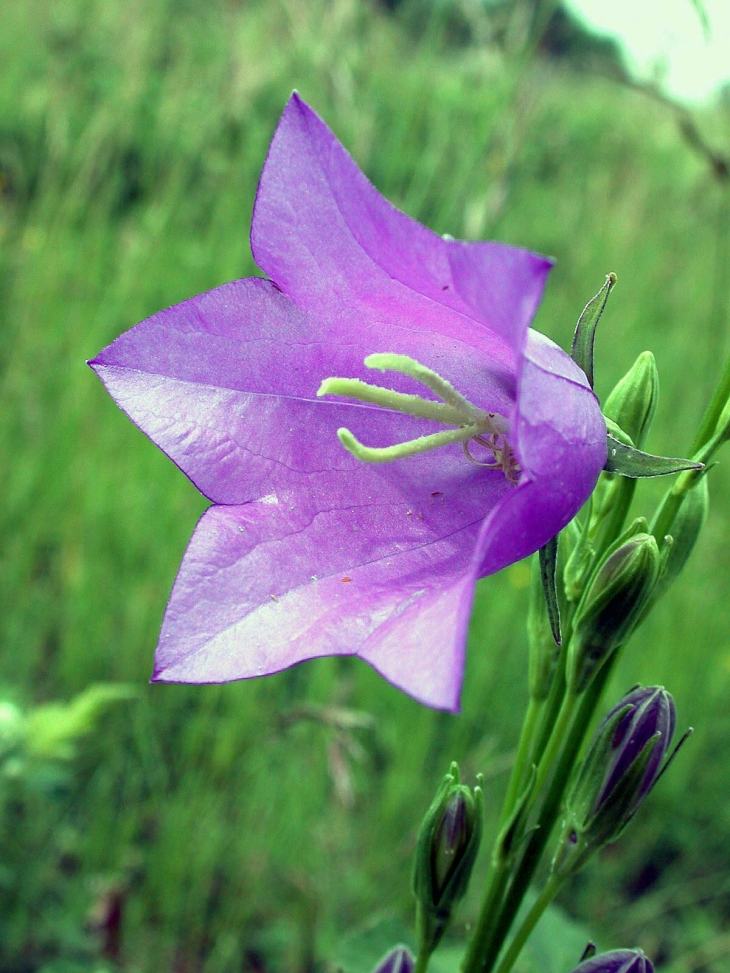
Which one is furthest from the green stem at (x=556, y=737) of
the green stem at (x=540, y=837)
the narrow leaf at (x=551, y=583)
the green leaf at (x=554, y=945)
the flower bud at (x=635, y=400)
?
the green leaf at (x=554, y=945)

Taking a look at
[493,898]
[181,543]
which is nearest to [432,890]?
[493,898]

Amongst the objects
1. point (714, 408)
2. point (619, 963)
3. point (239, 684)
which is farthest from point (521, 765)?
point (239, 684)

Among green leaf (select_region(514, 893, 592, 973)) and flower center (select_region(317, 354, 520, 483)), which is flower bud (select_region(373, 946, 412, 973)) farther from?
flower center (select_region(317, 354, 520, 483))

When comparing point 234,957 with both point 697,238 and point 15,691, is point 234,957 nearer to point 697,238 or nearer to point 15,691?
point 15,691

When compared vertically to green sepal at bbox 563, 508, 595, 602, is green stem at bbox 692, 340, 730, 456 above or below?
above

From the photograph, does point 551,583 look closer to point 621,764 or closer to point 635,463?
point 635,463

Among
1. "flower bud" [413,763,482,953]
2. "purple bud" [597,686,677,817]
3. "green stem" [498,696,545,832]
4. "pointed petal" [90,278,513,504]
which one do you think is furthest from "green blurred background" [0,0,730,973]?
"pointed petal" [90,278,513,504]
